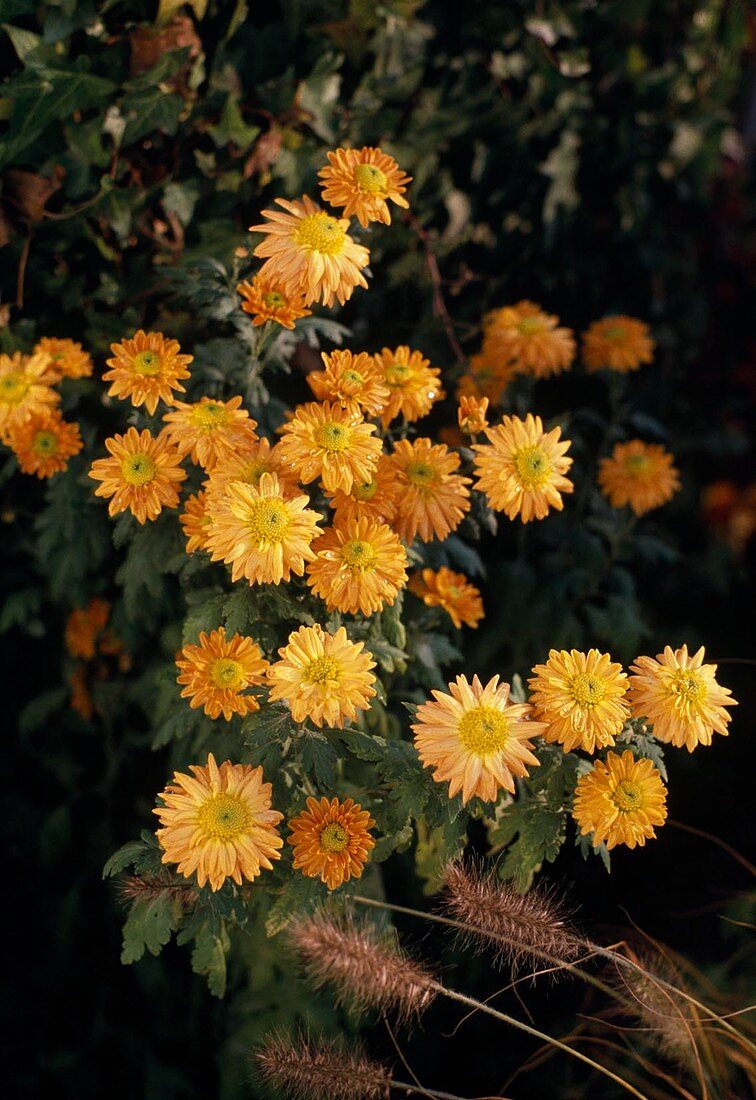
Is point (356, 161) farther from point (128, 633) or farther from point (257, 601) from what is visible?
point (128, 633)

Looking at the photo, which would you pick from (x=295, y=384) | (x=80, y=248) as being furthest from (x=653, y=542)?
(x=80, y=248)

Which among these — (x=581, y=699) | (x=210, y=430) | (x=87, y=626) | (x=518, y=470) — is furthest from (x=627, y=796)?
(x=87, y=626)

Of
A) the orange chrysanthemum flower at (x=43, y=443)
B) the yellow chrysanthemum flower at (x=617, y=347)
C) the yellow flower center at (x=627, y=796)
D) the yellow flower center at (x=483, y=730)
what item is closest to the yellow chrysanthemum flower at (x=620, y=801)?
the yellow flower center at (x=627, y=796)

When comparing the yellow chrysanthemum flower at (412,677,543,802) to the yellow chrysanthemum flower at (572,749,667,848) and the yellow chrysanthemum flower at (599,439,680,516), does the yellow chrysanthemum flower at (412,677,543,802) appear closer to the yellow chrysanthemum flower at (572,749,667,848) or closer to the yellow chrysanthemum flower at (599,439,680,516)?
the yellow chrysanthemum flower at (572,749,667,848)

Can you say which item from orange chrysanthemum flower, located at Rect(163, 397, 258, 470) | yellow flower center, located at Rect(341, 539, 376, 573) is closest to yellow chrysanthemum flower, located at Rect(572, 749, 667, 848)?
yellow flower center, located at Rect(341, 539, 376, 573)

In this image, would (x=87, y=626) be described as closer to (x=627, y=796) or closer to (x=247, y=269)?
(x=247, y=269)

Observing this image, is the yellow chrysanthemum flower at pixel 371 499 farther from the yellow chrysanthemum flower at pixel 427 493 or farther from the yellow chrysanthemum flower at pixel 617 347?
the yellow chrysanthemum flower at pixel 617 347
